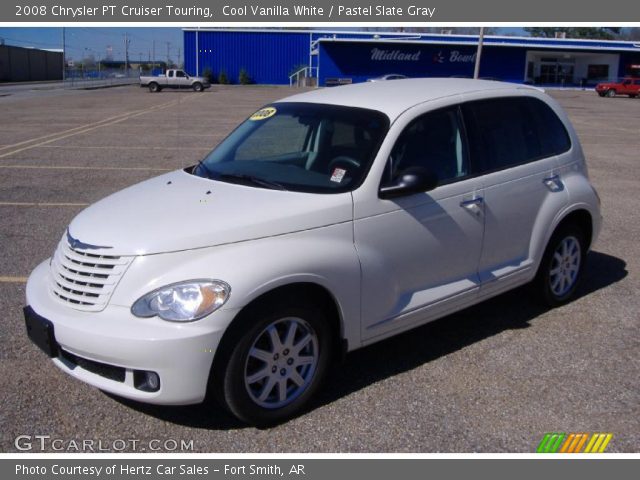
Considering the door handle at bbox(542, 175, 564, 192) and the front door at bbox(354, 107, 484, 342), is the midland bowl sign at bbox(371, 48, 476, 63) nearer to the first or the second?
the door handle at bbox(542, 175, 564, 192)

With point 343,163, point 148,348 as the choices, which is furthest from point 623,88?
point 148,348

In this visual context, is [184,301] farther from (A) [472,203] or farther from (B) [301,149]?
(A) [472,203]

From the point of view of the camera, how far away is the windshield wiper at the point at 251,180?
4176 millimetres

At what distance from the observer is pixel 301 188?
4.11 m

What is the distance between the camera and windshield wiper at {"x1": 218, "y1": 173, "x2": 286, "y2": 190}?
4.18m

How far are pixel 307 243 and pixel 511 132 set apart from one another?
2143mm

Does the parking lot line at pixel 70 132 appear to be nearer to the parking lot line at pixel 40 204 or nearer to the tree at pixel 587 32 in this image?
the parking lot line at pixel 40 204

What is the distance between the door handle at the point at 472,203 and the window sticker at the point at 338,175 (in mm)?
877

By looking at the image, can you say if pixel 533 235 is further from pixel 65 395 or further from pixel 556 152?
pixel 65 395

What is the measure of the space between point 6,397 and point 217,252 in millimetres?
1600

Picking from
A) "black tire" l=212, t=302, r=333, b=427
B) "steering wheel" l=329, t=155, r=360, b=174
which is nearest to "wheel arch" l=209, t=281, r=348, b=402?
"black tire" l=212, t=302, r=333, b=427

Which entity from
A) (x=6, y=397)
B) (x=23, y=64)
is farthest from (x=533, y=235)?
(x=23, y=64)

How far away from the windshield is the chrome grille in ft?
3.51

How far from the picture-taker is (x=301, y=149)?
466 cm
